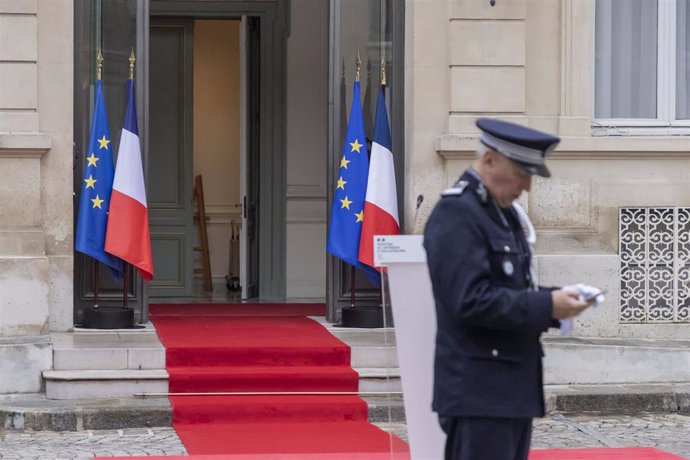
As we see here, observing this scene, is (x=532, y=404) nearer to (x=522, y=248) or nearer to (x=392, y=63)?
(x=522, y=248)

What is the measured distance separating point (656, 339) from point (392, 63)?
2920 mm

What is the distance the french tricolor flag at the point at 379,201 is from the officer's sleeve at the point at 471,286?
20.5ft

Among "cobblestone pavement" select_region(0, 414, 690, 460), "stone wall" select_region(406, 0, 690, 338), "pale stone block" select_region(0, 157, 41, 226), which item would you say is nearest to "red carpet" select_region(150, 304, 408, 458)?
"cobblestone pavement" select_region(0, 414, 690, 460)

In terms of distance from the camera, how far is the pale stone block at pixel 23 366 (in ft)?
30.4

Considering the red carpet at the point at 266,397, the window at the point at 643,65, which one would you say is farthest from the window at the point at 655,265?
the red carpet at the point at 266,397

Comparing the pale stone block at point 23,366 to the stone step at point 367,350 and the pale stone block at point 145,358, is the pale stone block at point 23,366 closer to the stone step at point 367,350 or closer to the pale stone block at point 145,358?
the pale stone block at point 145,358

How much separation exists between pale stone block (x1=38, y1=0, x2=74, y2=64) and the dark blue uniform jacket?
6.40 metres

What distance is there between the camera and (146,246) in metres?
10.4

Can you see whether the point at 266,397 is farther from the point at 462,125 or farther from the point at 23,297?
the point at 462,125

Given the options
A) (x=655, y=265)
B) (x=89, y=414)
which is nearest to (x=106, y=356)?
(x=89, y=414)

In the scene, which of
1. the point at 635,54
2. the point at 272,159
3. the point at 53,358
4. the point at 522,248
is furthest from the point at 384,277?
the point at 272,159

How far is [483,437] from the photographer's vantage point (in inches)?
167

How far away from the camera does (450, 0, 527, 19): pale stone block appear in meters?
10.3

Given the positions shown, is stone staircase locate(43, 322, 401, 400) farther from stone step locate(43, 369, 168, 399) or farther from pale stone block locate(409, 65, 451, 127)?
pale stone block locate(409, 65, 451, 127)
